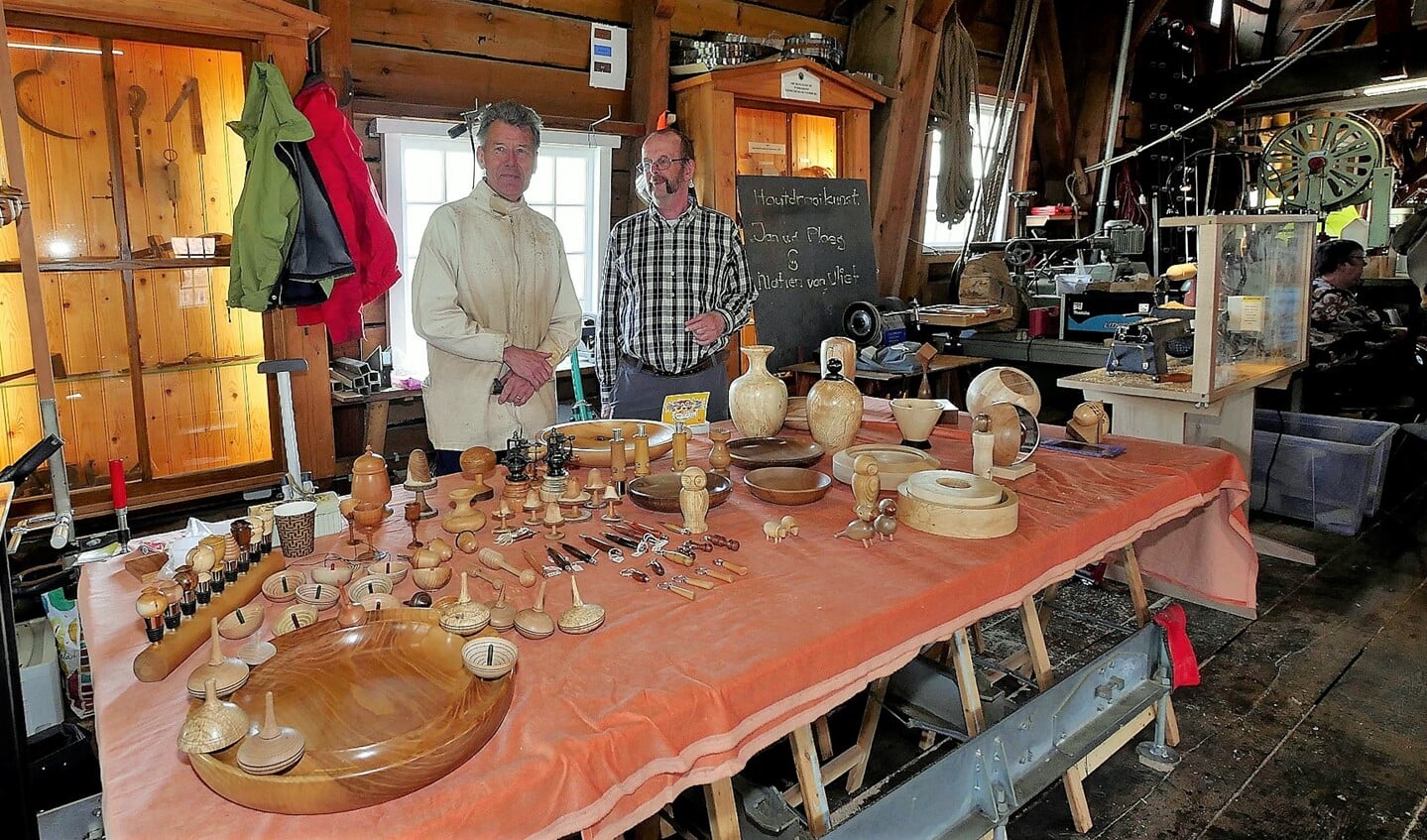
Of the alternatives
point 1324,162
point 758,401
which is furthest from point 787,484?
point 1324,162

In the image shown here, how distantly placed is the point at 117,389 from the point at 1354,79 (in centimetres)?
862

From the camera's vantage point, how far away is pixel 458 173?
14.1 ft

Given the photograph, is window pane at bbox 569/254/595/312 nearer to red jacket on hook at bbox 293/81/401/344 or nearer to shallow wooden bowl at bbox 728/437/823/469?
red jacket on hook at bbox 293/81/401/344

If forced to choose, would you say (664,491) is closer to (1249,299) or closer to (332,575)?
(332,575)

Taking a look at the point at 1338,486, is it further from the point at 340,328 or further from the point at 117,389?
the point at 117,389

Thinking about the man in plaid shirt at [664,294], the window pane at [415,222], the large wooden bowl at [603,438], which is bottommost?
the large wooden bowl at [603,438]

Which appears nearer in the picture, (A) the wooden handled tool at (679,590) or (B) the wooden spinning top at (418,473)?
(A) the wooden handled tool at (679,590)

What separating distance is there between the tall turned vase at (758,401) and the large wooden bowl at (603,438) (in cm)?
20

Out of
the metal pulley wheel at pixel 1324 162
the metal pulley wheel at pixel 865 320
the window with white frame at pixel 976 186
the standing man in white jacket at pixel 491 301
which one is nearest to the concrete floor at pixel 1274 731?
the standing man in white jacket at pixel 491 301

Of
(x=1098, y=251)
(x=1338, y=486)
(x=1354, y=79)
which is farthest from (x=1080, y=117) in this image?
(x=1338, y=486)

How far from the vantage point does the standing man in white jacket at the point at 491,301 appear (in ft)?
8.86

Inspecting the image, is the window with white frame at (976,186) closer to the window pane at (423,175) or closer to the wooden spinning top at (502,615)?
the window pane at (423,175)

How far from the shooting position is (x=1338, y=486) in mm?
4281

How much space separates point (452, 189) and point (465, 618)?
135 inches
